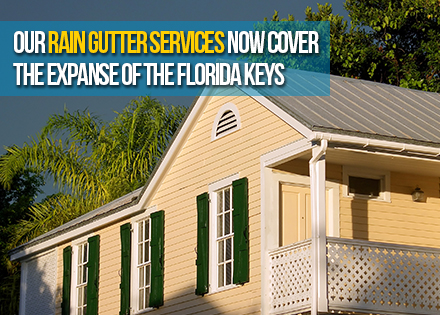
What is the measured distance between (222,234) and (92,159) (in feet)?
59.2

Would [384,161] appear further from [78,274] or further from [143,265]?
[78,274]

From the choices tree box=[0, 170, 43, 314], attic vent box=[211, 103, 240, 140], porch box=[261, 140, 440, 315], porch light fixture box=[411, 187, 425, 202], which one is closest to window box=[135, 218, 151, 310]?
attic vent box=[211, 103, 240, 140]

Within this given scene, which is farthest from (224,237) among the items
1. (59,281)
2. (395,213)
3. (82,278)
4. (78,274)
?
(59,281)

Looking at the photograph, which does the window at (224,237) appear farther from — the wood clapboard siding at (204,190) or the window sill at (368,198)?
the window sill at (368,198)

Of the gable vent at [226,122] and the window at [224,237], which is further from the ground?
the gable vent at [226,122]

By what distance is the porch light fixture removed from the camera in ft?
49.1

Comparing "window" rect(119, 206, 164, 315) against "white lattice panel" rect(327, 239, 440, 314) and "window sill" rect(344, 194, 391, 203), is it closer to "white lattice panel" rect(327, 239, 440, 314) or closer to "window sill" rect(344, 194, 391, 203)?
"window sill" rect(344, 194, 391, 203)

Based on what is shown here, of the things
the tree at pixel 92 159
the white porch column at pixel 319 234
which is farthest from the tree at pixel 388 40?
the white porch column at pixel 319 234

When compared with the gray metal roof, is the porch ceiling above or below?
below

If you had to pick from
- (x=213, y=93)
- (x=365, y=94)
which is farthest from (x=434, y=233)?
(x=213, y=93)

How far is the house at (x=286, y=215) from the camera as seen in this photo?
12430mm

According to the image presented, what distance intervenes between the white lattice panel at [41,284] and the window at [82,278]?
3.79 feet

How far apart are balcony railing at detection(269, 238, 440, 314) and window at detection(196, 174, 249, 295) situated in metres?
1.44

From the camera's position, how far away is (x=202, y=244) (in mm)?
15539
